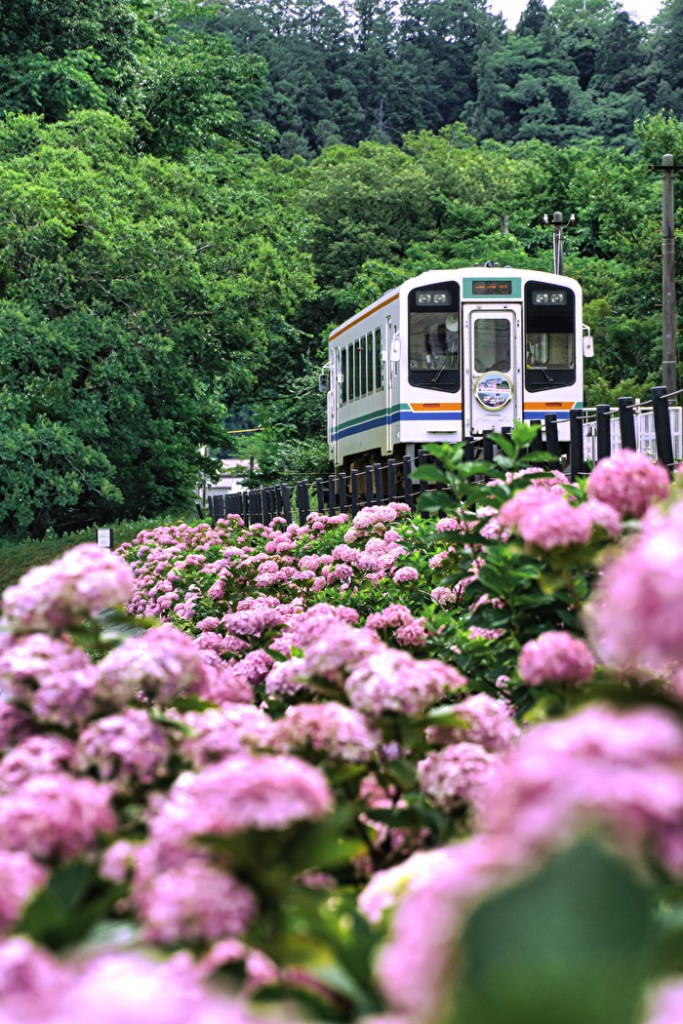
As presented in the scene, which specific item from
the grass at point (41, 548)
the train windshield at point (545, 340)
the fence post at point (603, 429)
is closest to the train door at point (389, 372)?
the train windshield at point (545, 340)

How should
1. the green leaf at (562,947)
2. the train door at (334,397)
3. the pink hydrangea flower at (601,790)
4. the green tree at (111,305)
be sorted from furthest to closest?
1. the green tree at (111,305)
2. the train door at (334,397)
3. the pink hydrangea flower at (601,790)
4. the green leaf at (562,947)

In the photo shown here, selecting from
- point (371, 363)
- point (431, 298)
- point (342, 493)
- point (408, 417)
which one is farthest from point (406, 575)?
point (371, 363)

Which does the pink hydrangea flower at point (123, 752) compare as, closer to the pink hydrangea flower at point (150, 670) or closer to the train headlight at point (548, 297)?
the pink hydrangea flower at point (150, 670)

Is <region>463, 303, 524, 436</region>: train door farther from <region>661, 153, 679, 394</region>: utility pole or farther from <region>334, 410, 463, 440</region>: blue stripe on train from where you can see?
<region>661, 153, 679, 394</region>: utility pole

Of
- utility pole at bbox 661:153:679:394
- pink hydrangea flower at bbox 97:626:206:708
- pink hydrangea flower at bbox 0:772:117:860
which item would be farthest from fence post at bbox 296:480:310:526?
pink hydrangea flower at bbox 0:772:117:860

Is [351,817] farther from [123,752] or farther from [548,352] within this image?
[548,352]

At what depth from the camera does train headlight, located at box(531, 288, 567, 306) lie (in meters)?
20.9

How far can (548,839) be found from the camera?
948mm

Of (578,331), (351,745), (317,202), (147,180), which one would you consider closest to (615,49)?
(317,202)

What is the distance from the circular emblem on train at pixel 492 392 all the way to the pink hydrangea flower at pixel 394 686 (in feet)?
60.9

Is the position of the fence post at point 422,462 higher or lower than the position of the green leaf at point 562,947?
higher

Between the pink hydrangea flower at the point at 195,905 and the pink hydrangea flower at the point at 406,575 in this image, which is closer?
the pink hydrangea flower at the point at 195,905

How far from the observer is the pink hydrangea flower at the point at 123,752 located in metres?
1.84

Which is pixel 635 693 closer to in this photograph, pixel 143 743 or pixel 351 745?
pixel 351 745
